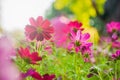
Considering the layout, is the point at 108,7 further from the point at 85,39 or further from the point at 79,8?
the point at 85,39

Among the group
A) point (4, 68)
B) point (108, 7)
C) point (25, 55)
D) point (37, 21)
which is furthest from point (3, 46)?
point (108, 7)

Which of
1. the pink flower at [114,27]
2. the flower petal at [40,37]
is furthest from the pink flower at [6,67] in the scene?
the pink flower at [114,27]

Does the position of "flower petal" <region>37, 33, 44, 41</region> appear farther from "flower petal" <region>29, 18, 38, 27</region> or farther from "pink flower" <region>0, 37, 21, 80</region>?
"pink flower" <region>0, 37, 21, 80</region>

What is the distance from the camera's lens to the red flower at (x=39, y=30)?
51cm

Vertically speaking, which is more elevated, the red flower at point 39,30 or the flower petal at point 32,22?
the flower petal at point 32,22

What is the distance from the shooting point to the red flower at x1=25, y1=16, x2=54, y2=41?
20.2 inches

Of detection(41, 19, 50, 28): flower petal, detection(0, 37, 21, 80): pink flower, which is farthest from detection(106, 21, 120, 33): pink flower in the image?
detection(0, 37, 21, 80): pink flower

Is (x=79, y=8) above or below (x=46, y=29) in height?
above

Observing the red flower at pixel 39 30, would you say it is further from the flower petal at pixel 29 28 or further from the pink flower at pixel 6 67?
the pink flower at pixel 6 67

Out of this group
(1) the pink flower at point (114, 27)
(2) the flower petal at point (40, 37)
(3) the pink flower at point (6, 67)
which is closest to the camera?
(3) the pink flower at point (6, 67)

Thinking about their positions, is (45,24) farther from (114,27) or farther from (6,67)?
(6,67)

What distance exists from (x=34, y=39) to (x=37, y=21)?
0.03 meters

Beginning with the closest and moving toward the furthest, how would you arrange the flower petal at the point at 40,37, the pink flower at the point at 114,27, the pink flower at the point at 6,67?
the pink flower at the point at 6,67 < the flower petal at the point at 40,37 < the pink flower at the point at 114,27

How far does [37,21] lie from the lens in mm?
541
